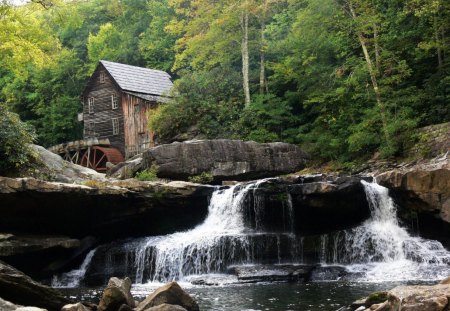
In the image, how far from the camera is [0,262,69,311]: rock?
9.44m

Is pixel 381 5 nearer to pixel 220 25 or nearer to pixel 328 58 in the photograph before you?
pixel 328 58

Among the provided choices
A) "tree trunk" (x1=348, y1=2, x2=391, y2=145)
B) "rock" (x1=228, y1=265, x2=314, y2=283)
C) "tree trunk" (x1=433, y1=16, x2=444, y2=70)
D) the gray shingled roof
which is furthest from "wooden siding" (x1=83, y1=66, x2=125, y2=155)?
"rock" (x1=228, y1=265, x2=314, y2=283)

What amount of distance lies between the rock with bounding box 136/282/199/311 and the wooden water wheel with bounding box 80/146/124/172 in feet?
78.5

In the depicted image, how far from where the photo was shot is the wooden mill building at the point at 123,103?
111 feet

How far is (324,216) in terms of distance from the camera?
57.7 ft

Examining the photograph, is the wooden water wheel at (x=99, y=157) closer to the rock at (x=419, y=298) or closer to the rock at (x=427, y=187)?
the rock at (x=427, y=187)

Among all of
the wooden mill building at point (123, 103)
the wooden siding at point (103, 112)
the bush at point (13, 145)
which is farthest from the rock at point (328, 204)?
the wooden siding at point (103, 112)

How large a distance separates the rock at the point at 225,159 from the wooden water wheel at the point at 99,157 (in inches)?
420

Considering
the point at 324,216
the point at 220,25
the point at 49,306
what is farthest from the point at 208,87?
the point at 49,306

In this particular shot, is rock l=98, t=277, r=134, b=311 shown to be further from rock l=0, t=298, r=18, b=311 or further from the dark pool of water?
rock l=0, t=298, r=18, b=311

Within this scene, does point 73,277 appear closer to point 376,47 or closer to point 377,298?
point 377,298

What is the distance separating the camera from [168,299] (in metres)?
9.68

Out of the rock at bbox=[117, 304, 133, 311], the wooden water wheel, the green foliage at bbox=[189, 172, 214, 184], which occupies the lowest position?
the rock at bbox=[117, 304, 133, 311]

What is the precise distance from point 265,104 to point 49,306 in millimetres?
18979
